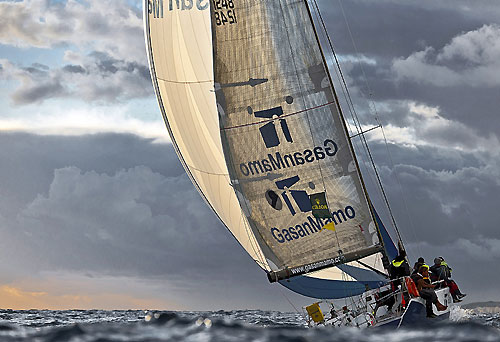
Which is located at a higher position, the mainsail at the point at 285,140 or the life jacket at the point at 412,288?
the mainsail at the point at 285,140

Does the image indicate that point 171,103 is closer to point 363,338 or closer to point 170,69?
point 170,69

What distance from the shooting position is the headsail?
14.2m

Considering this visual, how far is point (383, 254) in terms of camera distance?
14.5 meters

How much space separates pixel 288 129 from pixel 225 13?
2.85 m

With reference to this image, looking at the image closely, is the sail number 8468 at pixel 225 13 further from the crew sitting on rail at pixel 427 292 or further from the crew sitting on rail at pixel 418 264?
the crew sitting on rail at pixel 427 292

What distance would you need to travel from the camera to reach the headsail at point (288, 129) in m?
14.2

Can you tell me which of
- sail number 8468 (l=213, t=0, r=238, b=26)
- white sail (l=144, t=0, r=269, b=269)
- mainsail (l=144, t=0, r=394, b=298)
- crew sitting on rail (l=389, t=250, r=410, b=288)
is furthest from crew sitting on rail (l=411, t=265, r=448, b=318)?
sail number 8468 (l=213, t=0, r=238, b=26)

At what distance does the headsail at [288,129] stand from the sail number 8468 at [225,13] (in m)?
0.02

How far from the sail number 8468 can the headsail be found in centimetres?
2

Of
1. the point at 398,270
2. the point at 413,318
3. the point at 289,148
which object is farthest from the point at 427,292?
the point at 289,148

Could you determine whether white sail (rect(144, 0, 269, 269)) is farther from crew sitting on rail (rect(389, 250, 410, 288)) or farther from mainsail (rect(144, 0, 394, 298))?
crew sitting on rail (rect(389, 250, 410, 288))

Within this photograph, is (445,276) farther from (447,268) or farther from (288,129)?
(288,129)

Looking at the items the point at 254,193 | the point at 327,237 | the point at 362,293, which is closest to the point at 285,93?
the point at 254,193

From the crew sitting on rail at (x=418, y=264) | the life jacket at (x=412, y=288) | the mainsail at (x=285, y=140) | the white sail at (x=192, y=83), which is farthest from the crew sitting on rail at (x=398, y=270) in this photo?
the white sail at (x=192, y=83)
